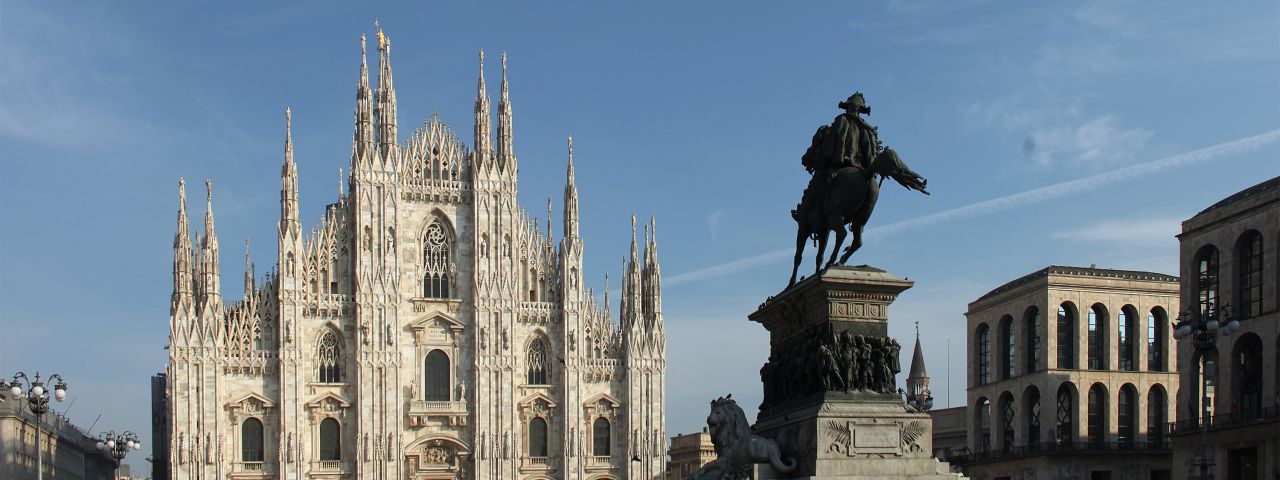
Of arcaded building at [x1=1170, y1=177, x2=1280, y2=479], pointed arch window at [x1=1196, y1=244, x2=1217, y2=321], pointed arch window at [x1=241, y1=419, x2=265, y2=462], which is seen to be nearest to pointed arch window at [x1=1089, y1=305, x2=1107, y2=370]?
arcaded building at [x1=1170, y1=177, x2=1280, y2=479]

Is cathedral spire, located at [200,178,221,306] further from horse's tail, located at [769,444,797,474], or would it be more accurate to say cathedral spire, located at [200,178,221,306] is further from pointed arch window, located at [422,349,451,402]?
horse's tail, located at [769,444,797,474]

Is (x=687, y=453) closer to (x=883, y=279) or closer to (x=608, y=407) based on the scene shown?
(x=608, y=407)

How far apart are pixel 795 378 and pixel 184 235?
1994 inches

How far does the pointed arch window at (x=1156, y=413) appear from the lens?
6725cm

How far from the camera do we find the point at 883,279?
13719 millimetres

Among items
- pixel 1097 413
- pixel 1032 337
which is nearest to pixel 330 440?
pixel 1032 337

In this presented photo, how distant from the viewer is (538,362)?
210ft

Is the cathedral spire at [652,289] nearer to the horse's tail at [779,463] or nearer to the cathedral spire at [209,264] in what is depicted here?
the cathedral spire at [209,264]

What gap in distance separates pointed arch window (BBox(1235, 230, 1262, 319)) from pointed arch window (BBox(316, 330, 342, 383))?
3501cm

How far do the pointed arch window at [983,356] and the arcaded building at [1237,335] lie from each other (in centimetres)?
1900

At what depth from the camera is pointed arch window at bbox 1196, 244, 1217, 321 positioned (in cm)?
5175

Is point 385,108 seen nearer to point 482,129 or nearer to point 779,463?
point 482,129

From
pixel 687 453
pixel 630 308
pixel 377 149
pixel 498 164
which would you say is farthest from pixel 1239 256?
pixel 687 453

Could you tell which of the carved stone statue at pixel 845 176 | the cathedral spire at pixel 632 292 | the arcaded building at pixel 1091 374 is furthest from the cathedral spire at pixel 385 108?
the carved stone statue at pixel 845 176
